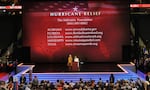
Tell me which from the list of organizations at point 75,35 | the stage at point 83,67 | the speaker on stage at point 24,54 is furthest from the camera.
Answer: the speaker on stage at point 24,54

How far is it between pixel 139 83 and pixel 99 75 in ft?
26.3

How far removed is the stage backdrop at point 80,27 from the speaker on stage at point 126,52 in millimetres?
264

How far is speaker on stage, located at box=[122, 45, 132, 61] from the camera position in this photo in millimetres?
27520

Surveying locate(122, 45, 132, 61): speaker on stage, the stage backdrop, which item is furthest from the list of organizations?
locate(122, 45, 132, 61): speaker on stage

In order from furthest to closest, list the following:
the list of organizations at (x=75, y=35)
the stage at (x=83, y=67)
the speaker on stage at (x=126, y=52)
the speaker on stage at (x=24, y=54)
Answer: the speaker on stage at (x=24, y=54)
the speaker on stage at (x=126, y=52)
the list of organizations at (x=75, y=35)
the stage at (x=83, y=67)

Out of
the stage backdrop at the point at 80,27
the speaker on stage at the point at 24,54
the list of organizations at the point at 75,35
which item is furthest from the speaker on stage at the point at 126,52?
the speaker on stage at the point at 24,54

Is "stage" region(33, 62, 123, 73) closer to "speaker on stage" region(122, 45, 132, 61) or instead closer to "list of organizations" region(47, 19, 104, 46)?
"speaker on stage" region(122, 45, 132, 61)

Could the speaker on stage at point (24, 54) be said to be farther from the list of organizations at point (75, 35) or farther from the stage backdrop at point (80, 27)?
the list of organizations at point (75, 35)

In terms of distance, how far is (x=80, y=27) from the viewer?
27.2 metres

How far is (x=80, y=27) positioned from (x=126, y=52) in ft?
11.7

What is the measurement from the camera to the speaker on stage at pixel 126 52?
2752cm

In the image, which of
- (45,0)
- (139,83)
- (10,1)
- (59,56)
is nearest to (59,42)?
(59,56)

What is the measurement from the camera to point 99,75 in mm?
23125

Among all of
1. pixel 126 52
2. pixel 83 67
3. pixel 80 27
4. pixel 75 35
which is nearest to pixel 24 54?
pixel 75 35
